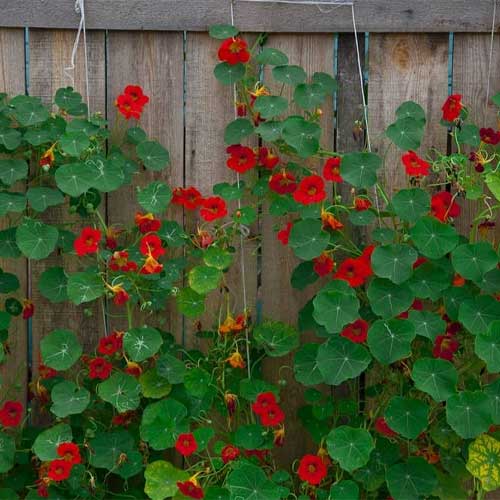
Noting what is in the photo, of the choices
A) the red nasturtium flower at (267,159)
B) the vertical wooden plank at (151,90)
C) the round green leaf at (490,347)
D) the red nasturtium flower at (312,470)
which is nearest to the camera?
the round green leaf at (490,347)

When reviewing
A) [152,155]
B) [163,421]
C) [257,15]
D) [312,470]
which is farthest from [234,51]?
[312,470]

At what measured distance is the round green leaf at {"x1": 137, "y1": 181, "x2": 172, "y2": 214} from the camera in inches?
122

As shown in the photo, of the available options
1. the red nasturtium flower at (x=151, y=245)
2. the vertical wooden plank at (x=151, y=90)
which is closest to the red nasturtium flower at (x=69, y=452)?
the vertical wooden plank at (x=151, y=90)

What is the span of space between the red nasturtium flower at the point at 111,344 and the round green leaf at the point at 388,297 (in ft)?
2.75

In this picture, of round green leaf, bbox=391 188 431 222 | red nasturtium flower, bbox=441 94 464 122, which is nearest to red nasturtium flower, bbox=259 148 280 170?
round green leaf, bbox=391 188 431 222

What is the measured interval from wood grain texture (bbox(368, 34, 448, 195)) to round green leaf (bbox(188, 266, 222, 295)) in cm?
68

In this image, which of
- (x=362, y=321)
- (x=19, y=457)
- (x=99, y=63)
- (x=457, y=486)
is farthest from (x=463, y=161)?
(x=19, y=457)

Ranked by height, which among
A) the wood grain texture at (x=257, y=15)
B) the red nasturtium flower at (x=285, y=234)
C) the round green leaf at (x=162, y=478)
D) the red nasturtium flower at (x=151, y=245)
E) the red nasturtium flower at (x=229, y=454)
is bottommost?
the round green leaf at (x=162, y=478)

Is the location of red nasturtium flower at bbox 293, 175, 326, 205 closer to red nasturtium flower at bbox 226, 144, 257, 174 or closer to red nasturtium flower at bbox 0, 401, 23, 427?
red nasturtium flower at bbox 226, 144, 257, 174

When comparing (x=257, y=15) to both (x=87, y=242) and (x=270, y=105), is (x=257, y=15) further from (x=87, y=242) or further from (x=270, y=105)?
(x=87, y=242)

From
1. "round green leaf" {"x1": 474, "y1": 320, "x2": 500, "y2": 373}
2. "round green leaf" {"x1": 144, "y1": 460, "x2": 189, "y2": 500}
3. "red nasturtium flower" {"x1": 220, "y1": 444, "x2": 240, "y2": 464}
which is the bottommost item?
"round green leaf" {"x1": 144, "y1": 460, "x2": 189, "y2": 500}

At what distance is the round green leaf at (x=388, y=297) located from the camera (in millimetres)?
2881

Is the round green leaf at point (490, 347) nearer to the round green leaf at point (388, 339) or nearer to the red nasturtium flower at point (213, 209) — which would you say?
the round green leaf at point (388, 339)

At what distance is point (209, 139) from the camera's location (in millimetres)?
3312
